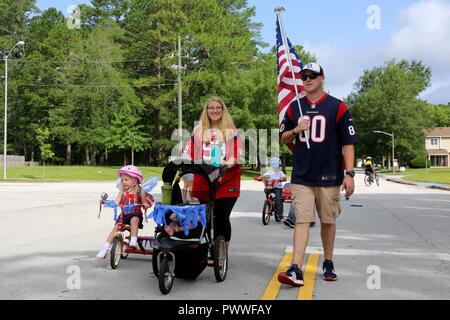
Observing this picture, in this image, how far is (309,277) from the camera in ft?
18.4

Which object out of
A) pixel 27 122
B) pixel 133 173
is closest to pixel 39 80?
pixel 27 122

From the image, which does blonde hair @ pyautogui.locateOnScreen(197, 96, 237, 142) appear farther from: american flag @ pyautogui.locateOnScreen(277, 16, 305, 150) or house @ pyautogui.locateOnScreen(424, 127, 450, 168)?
house @ pyautogui.locateOnScreen(424, 127, 450, 168)

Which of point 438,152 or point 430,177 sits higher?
point 438,152

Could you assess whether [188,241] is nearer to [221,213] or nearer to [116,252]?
[221,213]

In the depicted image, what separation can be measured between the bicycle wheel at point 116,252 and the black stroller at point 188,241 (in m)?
1.05

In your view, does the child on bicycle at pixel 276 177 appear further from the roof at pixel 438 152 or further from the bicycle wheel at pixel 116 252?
the roof at pixel 438 152

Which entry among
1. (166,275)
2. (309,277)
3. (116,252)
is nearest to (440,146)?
(309,277)

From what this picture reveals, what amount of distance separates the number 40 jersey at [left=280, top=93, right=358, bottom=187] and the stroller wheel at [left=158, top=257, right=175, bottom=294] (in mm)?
1597

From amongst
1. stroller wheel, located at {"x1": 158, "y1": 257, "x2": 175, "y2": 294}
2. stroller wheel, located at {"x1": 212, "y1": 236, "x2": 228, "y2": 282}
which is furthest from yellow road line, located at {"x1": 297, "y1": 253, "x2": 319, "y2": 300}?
stroller wheel, located at {"x1": 158, "y1": 257, "x2": 175, "y2": 294}

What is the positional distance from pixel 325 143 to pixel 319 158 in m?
0.17

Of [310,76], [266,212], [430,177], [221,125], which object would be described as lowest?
[430,177]

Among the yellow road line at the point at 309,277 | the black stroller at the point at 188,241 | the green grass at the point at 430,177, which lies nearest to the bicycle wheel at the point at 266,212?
the yellow road line at the point at 309,277

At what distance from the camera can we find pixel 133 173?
644cm

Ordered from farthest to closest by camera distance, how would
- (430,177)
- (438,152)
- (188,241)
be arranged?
(438,152) < (430,177) < (188,241)
